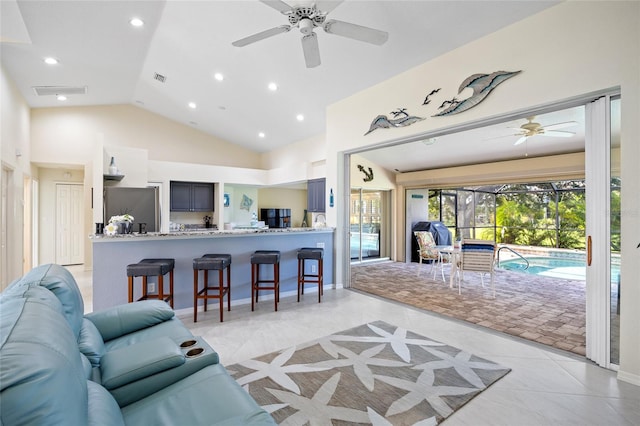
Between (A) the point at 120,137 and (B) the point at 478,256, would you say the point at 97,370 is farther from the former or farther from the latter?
(A) the point at 120,137

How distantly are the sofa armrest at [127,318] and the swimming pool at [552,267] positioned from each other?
739cm

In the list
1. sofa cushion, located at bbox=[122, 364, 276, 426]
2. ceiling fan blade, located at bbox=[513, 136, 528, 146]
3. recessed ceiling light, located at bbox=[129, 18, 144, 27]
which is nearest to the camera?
sofa cushion, located at bbox=[122, 364, 276, 426]

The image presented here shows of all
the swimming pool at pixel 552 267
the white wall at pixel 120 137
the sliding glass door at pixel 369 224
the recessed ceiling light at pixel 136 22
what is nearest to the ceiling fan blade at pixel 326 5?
the recessed ceiling light at pixel 136 22

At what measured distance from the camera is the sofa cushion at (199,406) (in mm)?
1213

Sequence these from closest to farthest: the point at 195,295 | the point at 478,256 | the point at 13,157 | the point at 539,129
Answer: the point at 195,295 → the point at 539,129 → the point at 13,157 → the point at 478,256

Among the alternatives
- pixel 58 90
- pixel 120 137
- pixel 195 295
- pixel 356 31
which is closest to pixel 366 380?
pixel 195 295

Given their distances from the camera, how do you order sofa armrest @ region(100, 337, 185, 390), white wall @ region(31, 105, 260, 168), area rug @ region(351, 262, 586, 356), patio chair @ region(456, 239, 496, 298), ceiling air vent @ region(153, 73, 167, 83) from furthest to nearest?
white wall @ region(31, 105, 260, 168)
ceiling air vent @ region(153, 73, 167, 83)
patio chair @ region(456, 239, 496, 298)
area rug @ region(351, 262, 586, 356)
sofa armrest @ region(100, 337, 185, 390)

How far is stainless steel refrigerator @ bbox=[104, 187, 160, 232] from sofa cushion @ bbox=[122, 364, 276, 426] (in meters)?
4.15

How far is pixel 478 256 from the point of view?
16.2ft

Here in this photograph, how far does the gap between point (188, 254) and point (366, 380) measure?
8.80 feet

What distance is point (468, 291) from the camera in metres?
5.08

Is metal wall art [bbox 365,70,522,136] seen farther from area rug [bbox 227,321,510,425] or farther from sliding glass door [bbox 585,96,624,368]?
area rug [bbox 227,321,510,425]

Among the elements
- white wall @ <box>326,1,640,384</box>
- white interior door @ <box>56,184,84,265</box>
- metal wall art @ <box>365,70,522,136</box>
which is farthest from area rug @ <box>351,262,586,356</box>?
white interior door @ <box>56,184,84,265</box>

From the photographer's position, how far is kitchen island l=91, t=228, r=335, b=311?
350 centimetres
